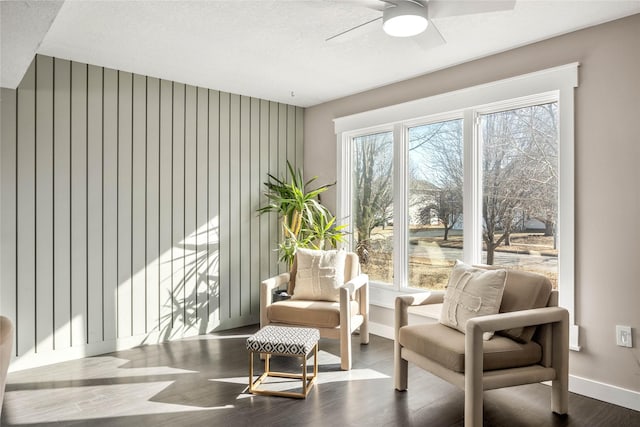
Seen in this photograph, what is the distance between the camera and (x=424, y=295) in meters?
3.22

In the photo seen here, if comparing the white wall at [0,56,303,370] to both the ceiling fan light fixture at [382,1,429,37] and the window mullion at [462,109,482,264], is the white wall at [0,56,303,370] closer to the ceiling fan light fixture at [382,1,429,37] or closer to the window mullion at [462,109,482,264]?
the window mullion at [462,109,482,264]

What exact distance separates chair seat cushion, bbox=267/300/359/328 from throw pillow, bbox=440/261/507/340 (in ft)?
2.97

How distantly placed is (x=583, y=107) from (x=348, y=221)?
8.24 feet

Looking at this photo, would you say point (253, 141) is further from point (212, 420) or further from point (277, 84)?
point (212, 420)

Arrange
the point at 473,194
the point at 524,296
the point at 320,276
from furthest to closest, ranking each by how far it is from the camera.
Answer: the point at 320,276 < the point at 473,194 < the point at 524,296

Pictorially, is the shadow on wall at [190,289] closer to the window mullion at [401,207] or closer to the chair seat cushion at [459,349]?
the window mullion at [401,207]

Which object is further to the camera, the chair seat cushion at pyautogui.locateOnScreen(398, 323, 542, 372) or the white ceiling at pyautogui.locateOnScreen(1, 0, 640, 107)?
the white ceiling at pyautogui.locateOnScreen(1, 0, 640, 107)

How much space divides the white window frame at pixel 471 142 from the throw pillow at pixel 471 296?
74 cm

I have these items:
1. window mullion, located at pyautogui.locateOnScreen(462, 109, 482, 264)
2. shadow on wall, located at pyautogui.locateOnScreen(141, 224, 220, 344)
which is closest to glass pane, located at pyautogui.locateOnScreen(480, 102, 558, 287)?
window mullion, located at pyautogui.locateOnScreen(462, 109, 482, 264)

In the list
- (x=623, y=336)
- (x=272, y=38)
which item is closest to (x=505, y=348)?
(x=623, y=336)

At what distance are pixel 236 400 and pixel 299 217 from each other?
2.21 metres

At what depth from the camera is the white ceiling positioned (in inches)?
108

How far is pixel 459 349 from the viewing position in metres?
2.52

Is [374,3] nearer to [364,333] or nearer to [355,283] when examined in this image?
[355,283]
